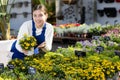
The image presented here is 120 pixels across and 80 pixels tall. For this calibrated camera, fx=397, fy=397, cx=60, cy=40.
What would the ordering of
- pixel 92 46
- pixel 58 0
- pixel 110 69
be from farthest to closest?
pixel 58 0, pixel 92 46, pixel 110 69

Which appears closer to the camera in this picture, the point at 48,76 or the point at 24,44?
the point at 48,76

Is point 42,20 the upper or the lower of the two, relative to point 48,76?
upper

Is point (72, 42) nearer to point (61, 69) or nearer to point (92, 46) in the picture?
point (92, 46)

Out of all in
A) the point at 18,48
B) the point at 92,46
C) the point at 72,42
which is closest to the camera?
the point at 18,48

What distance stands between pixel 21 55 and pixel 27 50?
311mm

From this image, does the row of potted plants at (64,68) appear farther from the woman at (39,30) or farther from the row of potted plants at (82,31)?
the row of potted plants at (82,31)

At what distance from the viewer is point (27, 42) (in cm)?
512

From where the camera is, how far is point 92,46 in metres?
7.23

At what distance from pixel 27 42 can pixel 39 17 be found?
14.2 inches

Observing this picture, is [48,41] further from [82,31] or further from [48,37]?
[82,31]

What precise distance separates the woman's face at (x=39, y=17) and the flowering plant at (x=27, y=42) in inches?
8.0

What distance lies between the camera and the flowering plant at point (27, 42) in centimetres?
512

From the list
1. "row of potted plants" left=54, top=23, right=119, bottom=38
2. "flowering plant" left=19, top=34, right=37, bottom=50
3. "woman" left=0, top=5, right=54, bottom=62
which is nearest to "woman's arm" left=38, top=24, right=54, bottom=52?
"woman" left=0, top=5, right=54, bottom=62

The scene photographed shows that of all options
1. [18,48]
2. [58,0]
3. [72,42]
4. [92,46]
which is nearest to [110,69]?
[18,48]
